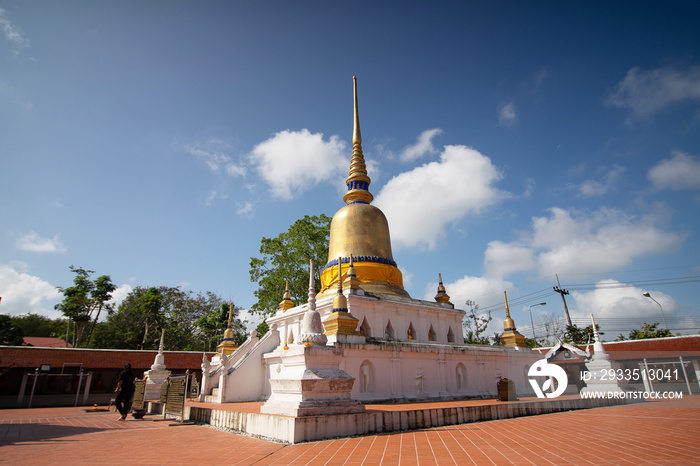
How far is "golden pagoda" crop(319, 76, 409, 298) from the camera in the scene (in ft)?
65.0

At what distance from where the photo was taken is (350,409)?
7.74m

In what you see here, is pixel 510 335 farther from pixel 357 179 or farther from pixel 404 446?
pixel 404 446

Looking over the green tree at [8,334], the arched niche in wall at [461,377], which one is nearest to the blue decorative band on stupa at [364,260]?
the arched niche in wall at [461,377]

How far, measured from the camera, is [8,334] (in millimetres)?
37469

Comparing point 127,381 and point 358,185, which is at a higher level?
point 358,185

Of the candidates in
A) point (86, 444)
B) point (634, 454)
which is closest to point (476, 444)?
point (634, 454)

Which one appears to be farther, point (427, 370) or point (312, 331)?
point (427, 370)

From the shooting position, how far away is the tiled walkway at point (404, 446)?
5.44 meters

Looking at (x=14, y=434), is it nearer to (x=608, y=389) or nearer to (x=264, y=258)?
(x=608, y=389)

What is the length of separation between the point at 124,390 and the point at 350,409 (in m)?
8.13

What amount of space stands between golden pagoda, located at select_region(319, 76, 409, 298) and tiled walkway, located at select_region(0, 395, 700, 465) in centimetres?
1090

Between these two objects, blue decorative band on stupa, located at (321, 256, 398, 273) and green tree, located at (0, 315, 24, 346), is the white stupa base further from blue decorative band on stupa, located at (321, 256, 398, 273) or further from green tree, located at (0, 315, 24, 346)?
green tree, located at (0, 315, 24, 346)

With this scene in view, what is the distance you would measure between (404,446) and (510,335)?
619 inches

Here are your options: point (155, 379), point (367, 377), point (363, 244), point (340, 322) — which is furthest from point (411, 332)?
point (155, 379)
